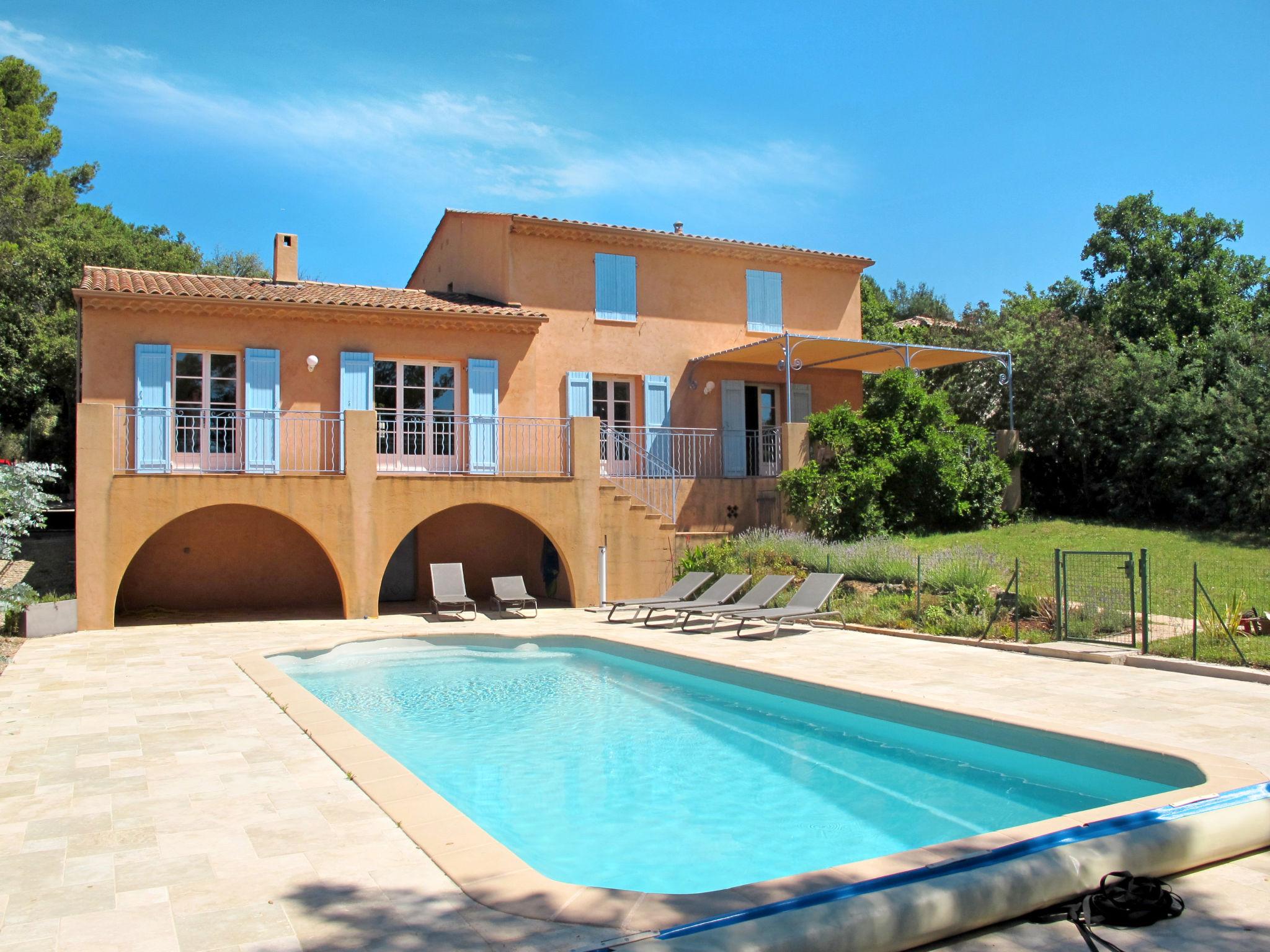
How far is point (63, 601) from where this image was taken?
13.4 m

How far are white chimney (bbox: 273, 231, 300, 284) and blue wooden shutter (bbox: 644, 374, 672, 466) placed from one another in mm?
7417

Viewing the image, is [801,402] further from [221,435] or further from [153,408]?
[153,408]

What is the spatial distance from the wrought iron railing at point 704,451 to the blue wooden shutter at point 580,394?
2.54ft

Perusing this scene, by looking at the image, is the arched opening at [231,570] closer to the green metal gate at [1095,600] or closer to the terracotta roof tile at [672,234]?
the terracotta roof tile at [672,234]

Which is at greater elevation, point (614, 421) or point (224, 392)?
point (224, 392)

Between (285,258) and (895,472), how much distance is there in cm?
1252

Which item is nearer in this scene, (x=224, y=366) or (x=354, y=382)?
(x=224, y=366)

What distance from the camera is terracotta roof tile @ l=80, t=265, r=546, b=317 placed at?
15891mm

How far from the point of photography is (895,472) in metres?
17.9

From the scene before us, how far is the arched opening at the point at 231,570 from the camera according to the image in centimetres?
1650

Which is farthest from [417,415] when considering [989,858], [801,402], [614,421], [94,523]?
[989,858]

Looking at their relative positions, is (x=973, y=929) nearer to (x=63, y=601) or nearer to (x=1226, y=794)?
(x=1226, y=794)

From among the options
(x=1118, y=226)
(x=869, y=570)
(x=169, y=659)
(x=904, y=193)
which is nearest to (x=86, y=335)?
(x=169, y=659)

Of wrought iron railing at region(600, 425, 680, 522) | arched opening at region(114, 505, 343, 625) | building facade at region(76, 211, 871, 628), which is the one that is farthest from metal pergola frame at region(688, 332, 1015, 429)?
arched opening at region(114, 505, 343, 625)
